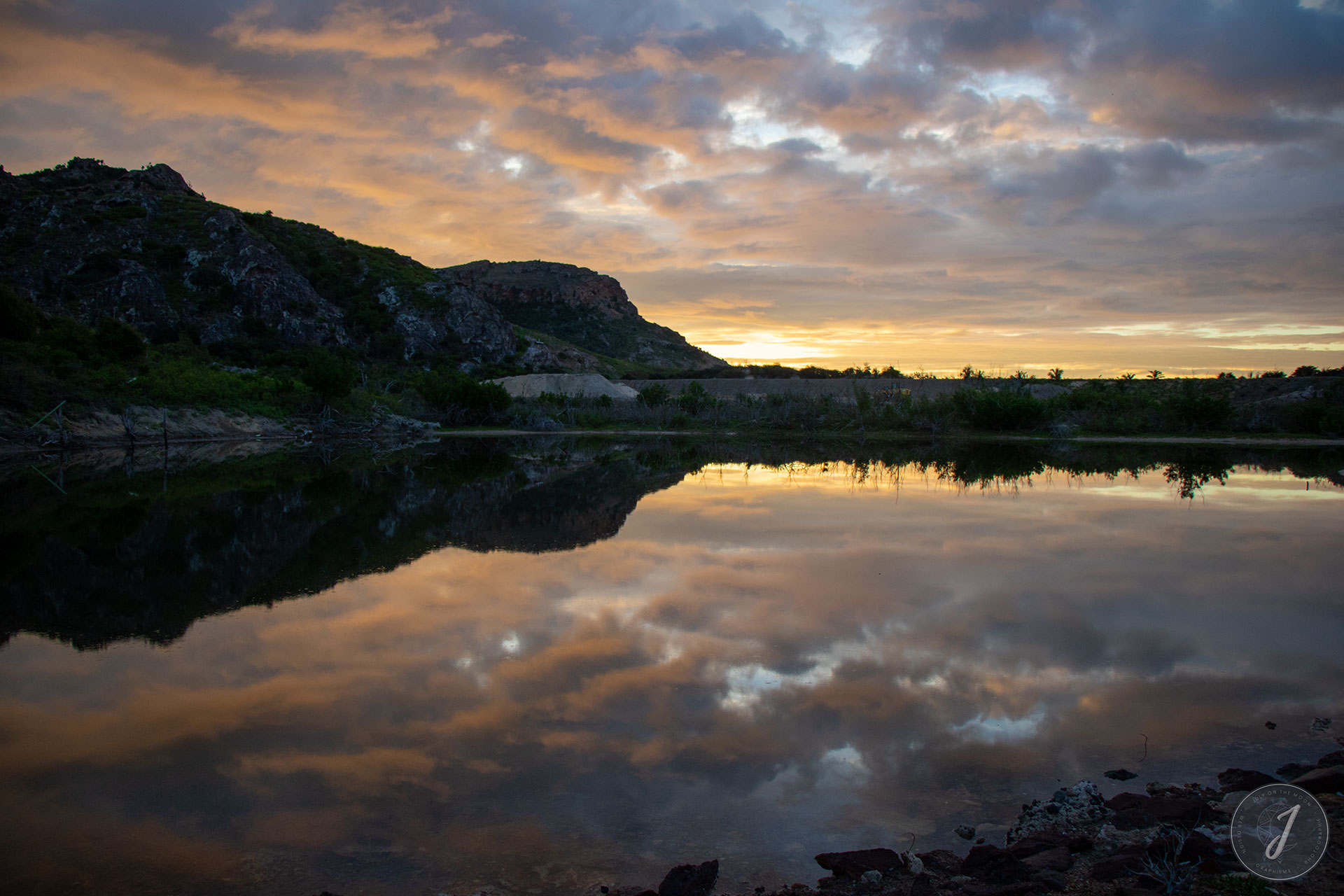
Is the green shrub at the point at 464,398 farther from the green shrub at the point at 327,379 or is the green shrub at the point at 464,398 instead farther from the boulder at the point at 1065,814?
the boulder at the point at 1065,814

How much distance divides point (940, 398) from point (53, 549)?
36558mm

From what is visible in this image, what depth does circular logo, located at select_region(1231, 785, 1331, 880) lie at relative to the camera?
114 inches

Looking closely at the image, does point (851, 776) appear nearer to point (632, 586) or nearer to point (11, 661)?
point (632, 586)

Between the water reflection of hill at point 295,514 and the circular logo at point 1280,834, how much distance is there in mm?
7074

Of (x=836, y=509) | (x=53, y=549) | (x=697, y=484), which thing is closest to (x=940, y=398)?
(x=697, y=484)

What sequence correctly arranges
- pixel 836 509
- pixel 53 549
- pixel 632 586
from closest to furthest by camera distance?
pixel 632 586 < pixel 53 549 < pixel 836 509

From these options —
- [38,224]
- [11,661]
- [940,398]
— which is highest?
[38,224]

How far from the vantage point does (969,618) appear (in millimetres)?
6738

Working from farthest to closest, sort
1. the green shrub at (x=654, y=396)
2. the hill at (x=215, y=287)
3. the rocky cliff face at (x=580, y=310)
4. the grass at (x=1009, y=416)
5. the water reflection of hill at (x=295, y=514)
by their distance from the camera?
the rocky cliff face at (x=580, y=310), the hill at (x=215, y=287), the green shrub at (x=654, y=396), the grass at (x=1009, y=416), the water reflection of hill at (x=295, y=514)

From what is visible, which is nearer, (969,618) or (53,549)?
(969,618)

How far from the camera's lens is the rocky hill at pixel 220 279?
2030 inches

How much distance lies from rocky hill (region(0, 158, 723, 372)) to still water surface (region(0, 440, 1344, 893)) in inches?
1532

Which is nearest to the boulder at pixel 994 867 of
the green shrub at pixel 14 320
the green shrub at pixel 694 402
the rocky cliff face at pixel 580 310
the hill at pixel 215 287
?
the green shrub at pixel 14 320

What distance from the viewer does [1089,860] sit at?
10.7 ft
